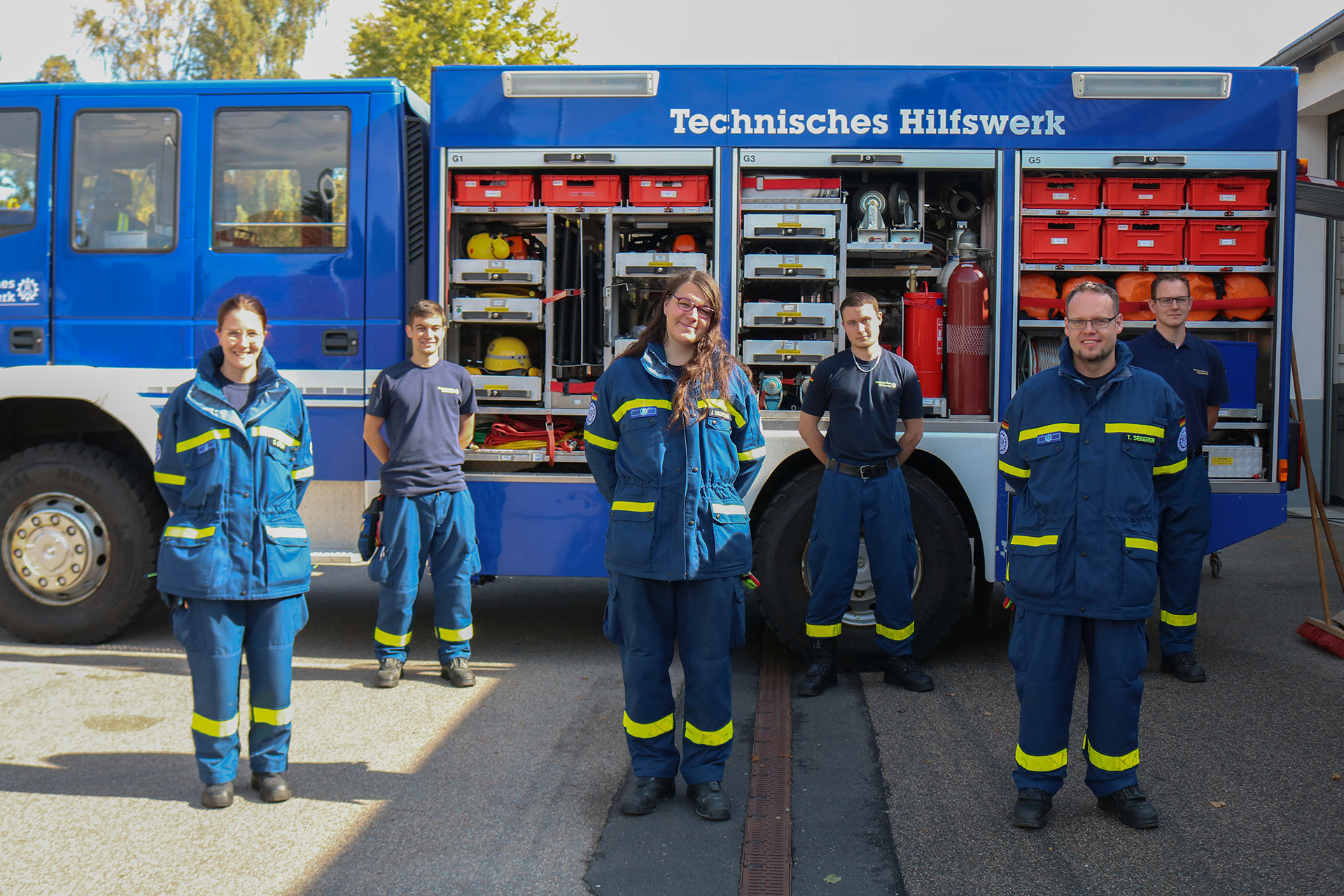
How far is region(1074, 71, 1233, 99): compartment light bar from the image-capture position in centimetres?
543

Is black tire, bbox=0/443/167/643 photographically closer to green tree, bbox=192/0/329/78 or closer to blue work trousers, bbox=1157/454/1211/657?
blue work trousers, bbox=1157/454/1211/657

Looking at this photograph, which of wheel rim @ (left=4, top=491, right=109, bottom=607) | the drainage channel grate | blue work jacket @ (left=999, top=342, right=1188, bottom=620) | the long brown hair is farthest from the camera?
wheel rim @ (left=4, top=491, right=109, bottom=607)

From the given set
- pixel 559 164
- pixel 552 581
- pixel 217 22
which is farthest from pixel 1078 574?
pixel 217 22

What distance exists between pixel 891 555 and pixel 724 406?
5.77ft

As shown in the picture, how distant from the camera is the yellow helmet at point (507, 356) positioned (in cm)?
576

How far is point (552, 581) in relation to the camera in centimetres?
795

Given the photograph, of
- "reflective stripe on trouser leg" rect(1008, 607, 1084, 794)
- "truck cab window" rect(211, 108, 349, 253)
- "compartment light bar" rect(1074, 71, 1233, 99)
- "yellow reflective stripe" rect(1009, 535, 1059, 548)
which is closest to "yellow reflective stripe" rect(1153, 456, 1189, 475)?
"yellow reflective stripe" rect(1009, 535, 1059, 548)

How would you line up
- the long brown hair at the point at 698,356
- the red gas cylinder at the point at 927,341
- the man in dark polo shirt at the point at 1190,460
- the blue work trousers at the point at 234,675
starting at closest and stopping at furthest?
the long brown hair at the point at 698,356, the blue work trousers at the point at 234,675, the man in dark polo shirt at the point at 1190,460, the red gas cylinder at the point at 927,341

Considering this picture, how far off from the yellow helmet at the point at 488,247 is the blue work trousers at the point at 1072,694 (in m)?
3.41

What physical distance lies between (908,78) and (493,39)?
20.3 meters

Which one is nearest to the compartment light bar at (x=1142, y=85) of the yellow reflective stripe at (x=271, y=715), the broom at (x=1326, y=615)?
the broom at (x=1326, y=615)

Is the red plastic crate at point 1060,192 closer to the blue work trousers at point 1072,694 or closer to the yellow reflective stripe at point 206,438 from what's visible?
the blue work trousers at point 1072,694

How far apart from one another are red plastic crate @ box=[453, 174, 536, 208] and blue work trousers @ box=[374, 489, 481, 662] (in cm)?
158

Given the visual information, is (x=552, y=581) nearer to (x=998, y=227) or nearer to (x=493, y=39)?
(x=998, y=227)
